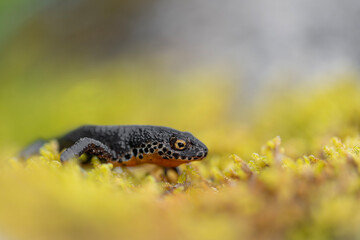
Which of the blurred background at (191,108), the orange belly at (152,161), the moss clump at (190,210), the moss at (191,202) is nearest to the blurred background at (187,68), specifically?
the blurred background at (191,108)

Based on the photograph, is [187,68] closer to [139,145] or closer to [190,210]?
[139,145]

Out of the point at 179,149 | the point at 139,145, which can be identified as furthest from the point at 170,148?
the point at 139,145

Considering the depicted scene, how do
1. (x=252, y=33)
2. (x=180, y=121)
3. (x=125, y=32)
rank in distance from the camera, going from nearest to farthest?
(x=180, y=121)
(x=252, y=33)
(x=125, y=32)

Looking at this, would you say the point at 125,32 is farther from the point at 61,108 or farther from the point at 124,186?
the point at 124,186

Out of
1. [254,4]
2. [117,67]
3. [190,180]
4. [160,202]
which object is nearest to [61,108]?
[117,67]

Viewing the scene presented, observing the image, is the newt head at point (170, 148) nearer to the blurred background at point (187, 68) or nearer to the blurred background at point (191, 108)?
the blurred background at point (191, 108)

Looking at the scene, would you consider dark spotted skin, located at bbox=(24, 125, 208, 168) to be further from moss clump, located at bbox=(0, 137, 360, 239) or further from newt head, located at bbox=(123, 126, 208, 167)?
moss clump, located at bbox=(0, 137, 360, 239)

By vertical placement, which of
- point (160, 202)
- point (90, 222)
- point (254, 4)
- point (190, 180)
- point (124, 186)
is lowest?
point (90, 222)

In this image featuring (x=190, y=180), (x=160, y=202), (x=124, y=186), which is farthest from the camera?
(x=190, y=180)
